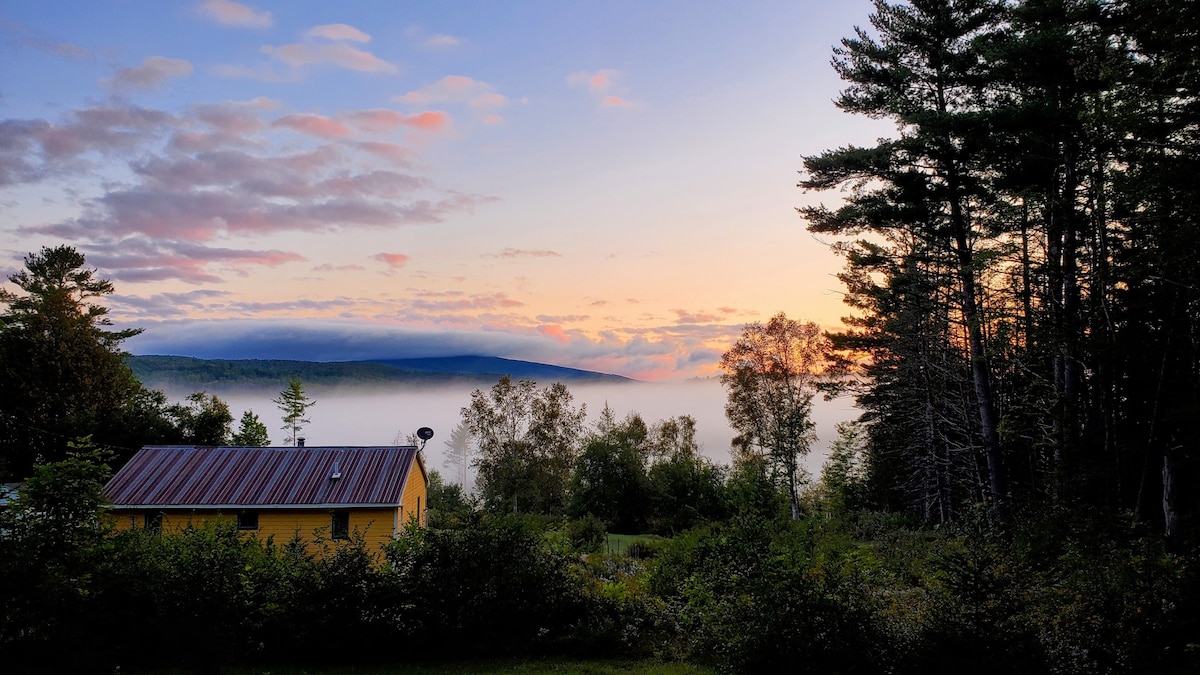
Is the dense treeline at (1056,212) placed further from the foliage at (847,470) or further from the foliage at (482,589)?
the foliage at (847,470)

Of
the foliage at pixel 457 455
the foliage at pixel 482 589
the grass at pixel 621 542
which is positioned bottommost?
the foliage at pixel 457 455

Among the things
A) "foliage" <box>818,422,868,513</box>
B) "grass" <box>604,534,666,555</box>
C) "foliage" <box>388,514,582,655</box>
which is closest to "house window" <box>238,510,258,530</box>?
"grass" <box>604,534,666,555</box>

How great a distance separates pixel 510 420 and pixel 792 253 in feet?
69.8

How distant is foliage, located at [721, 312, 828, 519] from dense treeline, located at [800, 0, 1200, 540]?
1143 cm

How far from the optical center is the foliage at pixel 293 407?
47594mm

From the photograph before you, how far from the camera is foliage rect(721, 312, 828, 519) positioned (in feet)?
109

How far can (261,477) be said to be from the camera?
24.7 meters

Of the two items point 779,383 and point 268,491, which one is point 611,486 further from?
point 268,491

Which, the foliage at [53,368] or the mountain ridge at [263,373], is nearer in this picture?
→ the foliage at [53,368]

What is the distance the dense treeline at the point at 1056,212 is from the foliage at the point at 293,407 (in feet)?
137

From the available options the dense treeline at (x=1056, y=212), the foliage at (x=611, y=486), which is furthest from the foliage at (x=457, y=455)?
the dense treeline at (x=1056, y=212)

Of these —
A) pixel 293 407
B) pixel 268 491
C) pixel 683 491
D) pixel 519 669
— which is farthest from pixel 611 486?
pixel 519 669

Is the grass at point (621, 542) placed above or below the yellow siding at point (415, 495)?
below

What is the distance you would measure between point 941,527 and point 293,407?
142ft
